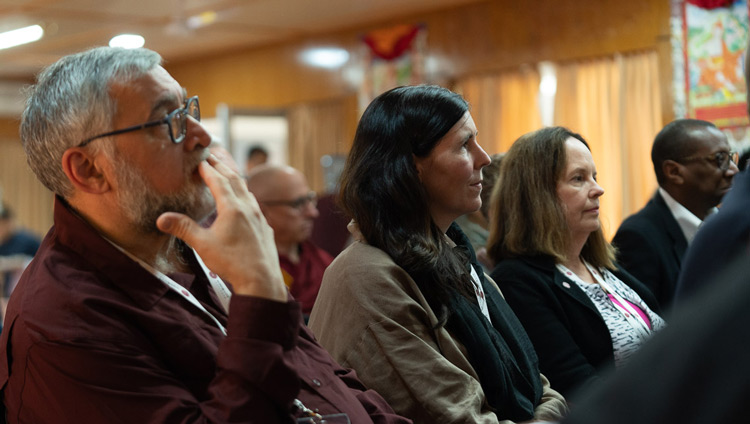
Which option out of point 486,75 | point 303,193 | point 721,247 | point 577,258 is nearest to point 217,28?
point 486,75

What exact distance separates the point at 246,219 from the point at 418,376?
0.71m

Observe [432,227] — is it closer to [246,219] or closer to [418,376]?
[418,376]

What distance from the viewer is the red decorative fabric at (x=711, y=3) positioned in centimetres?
737

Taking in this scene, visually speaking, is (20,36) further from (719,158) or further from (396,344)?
(396,344)

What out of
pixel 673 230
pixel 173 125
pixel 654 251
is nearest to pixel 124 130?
pixel 173 125

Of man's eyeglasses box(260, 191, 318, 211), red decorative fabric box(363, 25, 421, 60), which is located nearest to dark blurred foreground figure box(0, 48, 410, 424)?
man's eyeglasses box(260, 191, 318, 211)

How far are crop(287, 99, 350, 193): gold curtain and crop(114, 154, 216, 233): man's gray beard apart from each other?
9.15 metres

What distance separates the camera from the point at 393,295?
86.9 inches

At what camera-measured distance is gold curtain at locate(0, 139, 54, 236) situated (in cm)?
1453

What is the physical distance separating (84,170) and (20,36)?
31.0ft

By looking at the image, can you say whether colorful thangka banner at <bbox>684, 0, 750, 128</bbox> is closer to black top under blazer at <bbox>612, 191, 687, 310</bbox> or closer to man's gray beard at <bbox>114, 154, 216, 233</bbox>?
black top under blazer at <bbox>612, 191, 687, 310</bbox>

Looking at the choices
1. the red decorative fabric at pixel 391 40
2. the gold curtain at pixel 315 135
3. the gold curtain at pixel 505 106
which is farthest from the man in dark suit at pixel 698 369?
the gold curtain at pixel 315 135

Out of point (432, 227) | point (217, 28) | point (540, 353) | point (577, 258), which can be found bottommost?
point (540, 353)

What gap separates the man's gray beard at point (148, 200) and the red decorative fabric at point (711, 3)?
674cm
